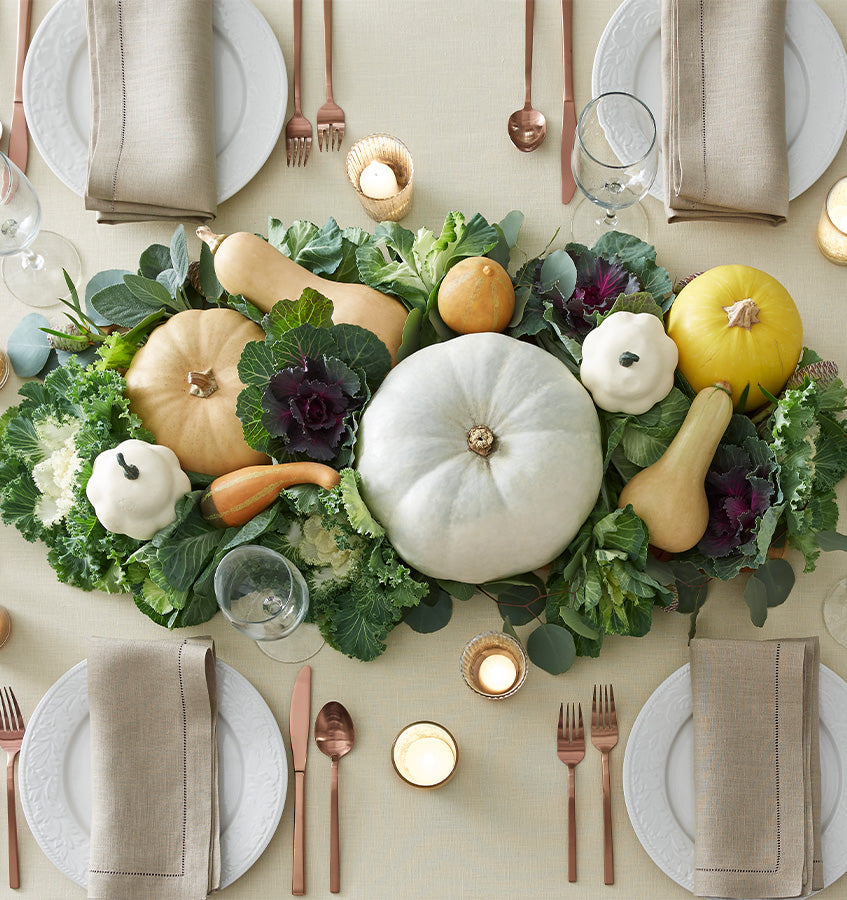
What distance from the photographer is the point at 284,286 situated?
136 centimetres

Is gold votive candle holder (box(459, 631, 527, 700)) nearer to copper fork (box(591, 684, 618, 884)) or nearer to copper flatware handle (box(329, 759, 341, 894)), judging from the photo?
copper fork (box(591, 684, 618, 884))

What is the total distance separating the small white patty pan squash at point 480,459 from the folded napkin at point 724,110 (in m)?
0.47

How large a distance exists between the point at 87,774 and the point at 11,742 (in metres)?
0.13

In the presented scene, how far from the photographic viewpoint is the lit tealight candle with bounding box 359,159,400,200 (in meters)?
1.44

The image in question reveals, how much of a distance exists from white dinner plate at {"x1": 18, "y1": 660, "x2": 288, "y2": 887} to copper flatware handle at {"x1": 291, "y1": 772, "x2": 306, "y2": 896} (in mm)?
23

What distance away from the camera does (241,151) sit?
1495mm

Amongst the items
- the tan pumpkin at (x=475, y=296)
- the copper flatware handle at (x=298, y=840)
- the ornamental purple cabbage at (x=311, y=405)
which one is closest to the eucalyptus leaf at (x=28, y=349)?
the ornamental purple cabbage at (x=311, y=405)

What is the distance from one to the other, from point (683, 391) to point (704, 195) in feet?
1.18

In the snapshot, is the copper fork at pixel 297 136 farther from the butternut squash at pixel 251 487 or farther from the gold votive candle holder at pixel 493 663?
the gold votive candle holder at pixel 493 663

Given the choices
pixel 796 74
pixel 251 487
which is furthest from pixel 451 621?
pixel 796 74

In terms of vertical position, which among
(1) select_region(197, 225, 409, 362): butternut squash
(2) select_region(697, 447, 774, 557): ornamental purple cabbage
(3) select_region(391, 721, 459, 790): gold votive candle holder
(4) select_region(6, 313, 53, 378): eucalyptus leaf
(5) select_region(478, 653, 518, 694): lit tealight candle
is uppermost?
(1) select_region(197, 225, 409, 362): butternut squash

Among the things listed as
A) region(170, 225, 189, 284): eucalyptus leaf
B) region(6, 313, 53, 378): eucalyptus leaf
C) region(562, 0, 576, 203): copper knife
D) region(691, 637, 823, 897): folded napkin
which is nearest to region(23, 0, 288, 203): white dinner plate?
region(170, 225, 189, 284): eucalyptus leaf

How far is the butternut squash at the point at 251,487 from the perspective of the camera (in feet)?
4.15

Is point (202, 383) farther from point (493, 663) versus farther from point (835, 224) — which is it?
point (835, 224)
